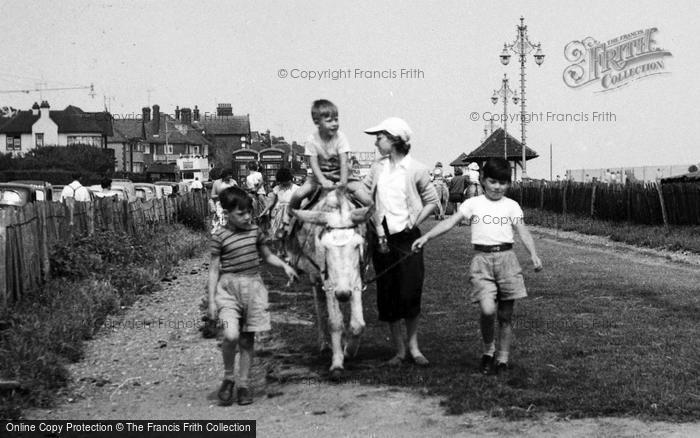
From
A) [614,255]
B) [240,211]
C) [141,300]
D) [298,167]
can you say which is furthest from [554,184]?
[298,167]

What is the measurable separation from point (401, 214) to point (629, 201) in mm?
18698

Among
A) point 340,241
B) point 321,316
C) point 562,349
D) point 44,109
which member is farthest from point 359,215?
point 44,109

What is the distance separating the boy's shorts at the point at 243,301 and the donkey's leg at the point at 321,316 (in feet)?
4.10

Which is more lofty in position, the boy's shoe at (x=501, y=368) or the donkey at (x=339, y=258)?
the donkey at (x=339, y=258)

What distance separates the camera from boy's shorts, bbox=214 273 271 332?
7016 mm

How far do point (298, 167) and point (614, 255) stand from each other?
79.6 m

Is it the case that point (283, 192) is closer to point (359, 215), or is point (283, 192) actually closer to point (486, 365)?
point (359, 215)

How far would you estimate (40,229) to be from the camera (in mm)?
12086

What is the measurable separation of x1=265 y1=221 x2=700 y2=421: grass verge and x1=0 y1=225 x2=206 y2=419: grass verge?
230cm

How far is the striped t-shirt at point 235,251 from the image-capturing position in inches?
279

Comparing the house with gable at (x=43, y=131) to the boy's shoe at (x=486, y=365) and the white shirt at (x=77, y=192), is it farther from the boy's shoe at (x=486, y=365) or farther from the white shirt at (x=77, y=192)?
the boy's shoe at (x=486, y=365)

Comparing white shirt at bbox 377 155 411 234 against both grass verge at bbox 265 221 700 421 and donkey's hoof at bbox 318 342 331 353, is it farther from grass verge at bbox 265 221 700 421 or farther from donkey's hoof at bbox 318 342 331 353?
donkey's hoof at bbox 318 342 331 353

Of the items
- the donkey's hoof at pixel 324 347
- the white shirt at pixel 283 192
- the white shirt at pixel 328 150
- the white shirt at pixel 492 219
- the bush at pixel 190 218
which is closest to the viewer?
the white shirt at pixel 492 219

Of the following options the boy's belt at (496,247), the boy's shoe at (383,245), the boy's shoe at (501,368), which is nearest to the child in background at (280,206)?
the boy's shoe at (383,245)
